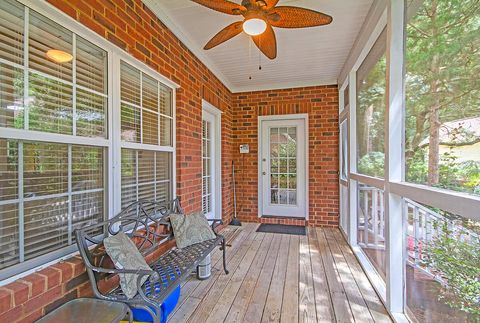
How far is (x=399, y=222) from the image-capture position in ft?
5.99

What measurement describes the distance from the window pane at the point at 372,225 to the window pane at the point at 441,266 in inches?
25.0

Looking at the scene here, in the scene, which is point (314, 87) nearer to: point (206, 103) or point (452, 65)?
point (206, 103)

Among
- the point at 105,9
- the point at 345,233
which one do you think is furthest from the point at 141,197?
the point at 345,233

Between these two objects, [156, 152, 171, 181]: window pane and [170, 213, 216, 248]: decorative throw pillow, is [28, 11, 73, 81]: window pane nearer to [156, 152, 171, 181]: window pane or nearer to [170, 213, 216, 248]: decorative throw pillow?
[156, 152, 171, 181]: window pane

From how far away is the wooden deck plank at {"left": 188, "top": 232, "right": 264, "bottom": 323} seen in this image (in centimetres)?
181

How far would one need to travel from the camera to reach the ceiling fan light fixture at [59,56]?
4.57 feet

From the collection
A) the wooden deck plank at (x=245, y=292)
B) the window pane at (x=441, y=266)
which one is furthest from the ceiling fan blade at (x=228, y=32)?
the wooden deck plank at (x=245, y=292)

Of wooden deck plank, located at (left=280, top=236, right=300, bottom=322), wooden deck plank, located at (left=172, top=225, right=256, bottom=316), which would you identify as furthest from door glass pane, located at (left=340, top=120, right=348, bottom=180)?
wooden deck plank, located at (left=172, top=225, right=256, bottom=316)

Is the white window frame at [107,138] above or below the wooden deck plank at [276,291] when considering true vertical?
above

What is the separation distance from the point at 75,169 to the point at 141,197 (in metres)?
0.69

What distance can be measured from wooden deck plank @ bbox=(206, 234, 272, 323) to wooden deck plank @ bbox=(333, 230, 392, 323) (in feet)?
3.18

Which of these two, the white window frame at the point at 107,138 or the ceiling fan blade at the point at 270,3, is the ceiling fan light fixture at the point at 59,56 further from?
the ceiling fan blade at the point at 270,3

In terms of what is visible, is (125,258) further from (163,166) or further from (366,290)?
(366,290)

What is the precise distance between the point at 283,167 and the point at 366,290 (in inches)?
101
